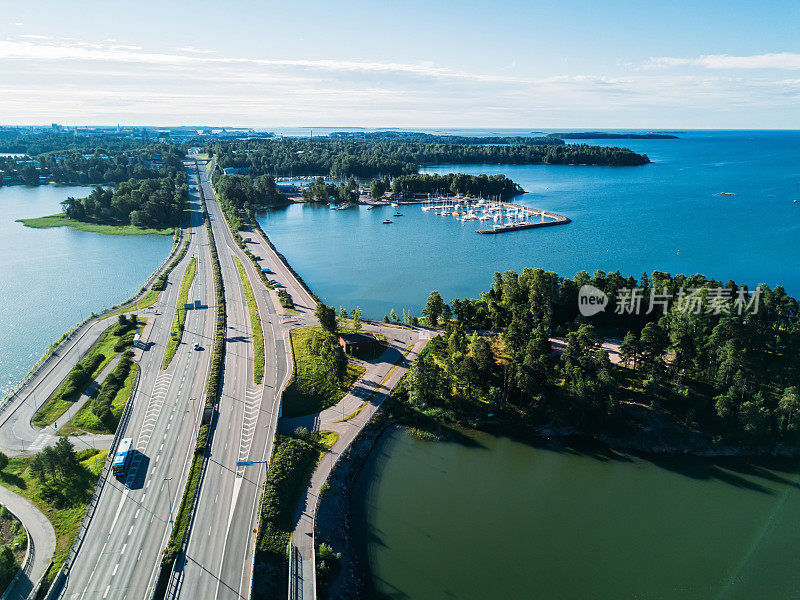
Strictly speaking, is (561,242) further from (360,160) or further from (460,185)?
(360,160)

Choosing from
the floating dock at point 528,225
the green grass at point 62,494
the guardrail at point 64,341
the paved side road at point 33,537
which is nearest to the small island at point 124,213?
the guardrail at point 64,341

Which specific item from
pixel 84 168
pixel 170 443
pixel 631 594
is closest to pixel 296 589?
pixel 170 443

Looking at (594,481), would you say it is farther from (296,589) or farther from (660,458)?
(296,589)

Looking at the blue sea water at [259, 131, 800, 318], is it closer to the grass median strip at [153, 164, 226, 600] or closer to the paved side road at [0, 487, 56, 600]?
the grass median strip at [153, 164, 226, 600]

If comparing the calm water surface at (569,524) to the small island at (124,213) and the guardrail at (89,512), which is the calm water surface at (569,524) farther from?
the small island at (124,213)

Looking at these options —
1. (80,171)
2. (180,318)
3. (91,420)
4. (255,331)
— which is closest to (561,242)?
(255,331)
